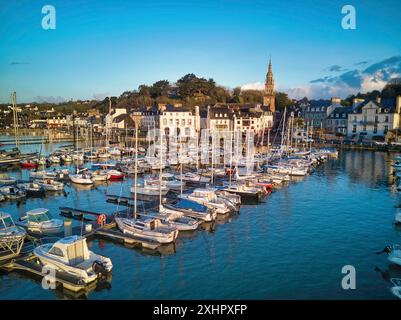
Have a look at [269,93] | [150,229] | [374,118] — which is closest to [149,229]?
[150,229]

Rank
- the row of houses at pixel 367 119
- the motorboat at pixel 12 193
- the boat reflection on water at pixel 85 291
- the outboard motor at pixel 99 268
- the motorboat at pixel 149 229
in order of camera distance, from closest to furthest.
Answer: the boat reflection on water at pixel 85 291, the outboard motor at pixel 99 268, the motorboat at pixel 149 229, the motorboat at pixel 12 193, the row of houses at pixel 367 119

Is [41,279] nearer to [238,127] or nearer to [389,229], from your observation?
[389,229]

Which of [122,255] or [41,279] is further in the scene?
[122,255]

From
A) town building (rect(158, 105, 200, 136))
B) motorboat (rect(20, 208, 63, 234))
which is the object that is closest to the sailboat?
motorboat (rect(20, 208, 63, 234))

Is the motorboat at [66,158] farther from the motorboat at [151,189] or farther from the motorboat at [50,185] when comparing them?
the motorboat at [151,189]

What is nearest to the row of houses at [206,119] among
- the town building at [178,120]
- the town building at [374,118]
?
Result: the town building at [178,120]

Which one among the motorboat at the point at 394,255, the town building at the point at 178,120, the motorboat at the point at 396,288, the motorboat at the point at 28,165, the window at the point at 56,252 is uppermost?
the town building at the point at 178,120

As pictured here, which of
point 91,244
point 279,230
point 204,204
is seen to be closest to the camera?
point 91,244

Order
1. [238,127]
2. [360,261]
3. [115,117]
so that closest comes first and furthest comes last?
1. [360,261]
2. [238,127]
3. [115,117]

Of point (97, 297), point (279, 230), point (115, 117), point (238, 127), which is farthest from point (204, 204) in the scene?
point (115, 117)
